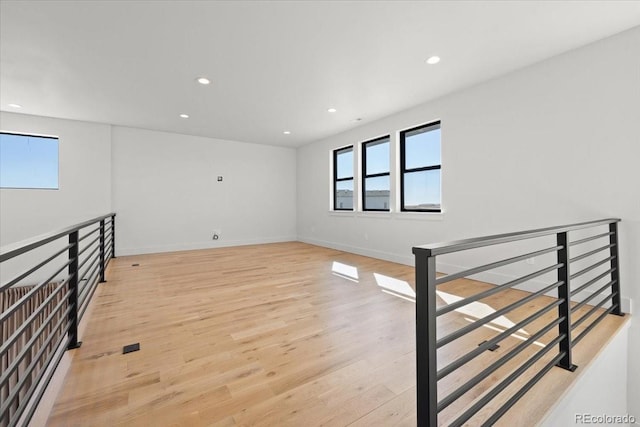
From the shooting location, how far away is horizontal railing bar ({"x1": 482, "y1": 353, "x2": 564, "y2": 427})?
129 centimetres

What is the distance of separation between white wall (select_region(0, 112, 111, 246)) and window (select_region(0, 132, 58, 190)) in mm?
123

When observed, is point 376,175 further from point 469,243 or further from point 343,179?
point 469,243

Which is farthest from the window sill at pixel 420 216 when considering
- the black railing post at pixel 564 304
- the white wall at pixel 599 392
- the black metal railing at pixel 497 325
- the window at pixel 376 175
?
the black railing post at pixel 564 304

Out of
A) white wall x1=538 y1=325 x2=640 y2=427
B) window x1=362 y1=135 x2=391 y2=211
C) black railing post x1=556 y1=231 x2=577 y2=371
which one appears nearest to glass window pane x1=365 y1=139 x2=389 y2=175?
window x1=362 y1=135 x2=391 y2=211

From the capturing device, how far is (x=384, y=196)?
5176 millimetres

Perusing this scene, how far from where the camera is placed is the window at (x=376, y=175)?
514 cm

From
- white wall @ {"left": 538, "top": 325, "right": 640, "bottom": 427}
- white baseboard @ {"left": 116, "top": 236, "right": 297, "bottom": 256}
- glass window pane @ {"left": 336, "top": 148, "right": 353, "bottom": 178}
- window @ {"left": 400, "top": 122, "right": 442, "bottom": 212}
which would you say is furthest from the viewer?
glass window pane @ {"left": 336, "top": 148, "right": 353, "bottom": 178}

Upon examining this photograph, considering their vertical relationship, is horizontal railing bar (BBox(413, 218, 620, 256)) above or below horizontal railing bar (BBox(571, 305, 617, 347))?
above

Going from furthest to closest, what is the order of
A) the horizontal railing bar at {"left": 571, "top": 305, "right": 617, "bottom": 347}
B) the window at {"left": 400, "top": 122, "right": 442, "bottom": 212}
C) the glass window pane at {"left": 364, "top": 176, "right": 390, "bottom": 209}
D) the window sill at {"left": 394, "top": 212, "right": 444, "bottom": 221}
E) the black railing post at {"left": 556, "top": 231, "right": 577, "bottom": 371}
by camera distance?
the glass window pane at {"left": 364, "top": 176, "right": 390, "bottom": 209} → the window at {"left": 400, "top": 122, "right": 442, "bottom": 212} → the window sill at {"left": 394, "top": 212, "right": 444, "bottom": 221} → the horizontal railing bar at {"left": 571, "top": 305, "right": 617, "bottom": 347} → the black railing post at {"left": 556, "top": 231, "right": 577, "bottom": 371}

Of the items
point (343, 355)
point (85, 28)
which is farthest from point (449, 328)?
point (85, 28)

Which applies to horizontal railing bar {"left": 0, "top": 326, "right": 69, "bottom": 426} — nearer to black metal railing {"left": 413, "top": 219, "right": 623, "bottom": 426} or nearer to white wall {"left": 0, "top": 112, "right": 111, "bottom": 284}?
black metal railing {"left": 413, "top": 219, "right": 623, "bottom": 426}

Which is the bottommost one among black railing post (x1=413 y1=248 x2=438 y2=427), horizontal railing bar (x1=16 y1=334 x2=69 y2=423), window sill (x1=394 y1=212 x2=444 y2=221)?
horizontal railing bar (x1=16 y1=334 x2=69 y2=423)

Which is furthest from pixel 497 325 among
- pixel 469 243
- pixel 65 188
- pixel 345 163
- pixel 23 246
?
pixel 65 188

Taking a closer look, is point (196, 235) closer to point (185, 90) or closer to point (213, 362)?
point (185, 90)
